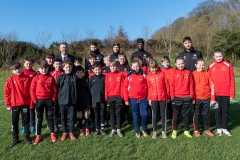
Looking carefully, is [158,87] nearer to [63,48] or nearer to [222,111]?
[222,111]

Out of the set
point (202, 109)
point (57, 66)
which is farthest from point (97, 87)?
point (202, 109)

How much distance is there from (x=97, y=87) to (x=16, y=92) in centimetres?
182

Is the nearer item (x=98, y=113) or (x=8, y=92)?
(x=8, y=92)

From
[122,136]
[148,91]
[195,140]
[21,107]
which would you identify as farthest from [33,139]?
[195,140]

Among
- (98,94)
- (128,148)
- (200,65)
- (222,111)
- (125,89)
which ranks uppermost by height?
(200,65)

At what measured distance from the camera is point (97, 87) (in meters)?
5.41

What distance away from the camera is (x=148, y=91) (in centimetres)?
522

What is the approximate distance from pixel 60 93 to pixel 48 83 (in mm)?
350

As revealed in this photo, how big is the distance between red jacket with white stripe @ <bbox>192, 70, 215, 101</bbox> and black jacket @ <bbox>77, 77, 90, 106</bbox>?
8.57 feet

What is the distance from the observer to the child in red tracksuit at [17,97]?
4758 millimetres

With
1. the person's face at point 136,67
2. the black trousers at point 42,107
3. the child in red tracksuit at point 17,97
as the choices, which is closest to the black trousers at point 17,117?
the child in red tracksuit at point 17,97

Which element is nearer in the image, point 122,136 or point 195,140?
point 195,140

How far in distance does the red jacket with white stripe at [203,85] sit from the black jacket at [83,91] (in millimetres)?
2613

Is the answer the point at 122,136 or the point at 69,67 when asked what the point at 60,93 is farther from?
the point at 122,136
